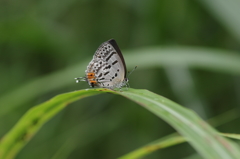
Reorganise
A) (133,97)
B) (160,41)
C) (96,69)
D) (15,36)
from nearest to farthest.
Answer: (133,97) < (96,69) < (15,36) < (160,41)

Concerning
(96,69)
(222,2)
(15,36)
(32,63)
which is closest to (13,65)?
(32,63)

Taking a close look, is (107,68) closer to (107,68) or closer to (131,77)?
(107,68)

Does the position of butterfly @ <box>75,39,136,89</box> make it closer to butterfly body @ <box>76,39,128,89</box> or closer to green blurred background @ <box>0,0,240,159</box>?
butterfly body @ <box>76,39,128,89</box>

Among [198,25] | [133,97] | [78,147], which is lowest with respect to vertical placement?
[78,147]

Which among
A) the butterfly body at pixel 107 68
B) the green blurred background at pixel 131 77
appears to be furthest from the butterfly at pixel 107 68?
the green blurred background at pixel 131 77

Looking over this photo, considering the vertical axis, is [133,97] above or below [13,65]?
above

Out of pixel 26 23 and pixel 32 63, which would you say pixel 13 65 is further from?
pixel 26 23

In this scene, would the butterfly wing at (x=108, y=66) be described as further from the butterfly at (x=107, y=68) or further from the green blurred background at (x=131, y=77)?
the green blurred background at (x=131, y=77)
